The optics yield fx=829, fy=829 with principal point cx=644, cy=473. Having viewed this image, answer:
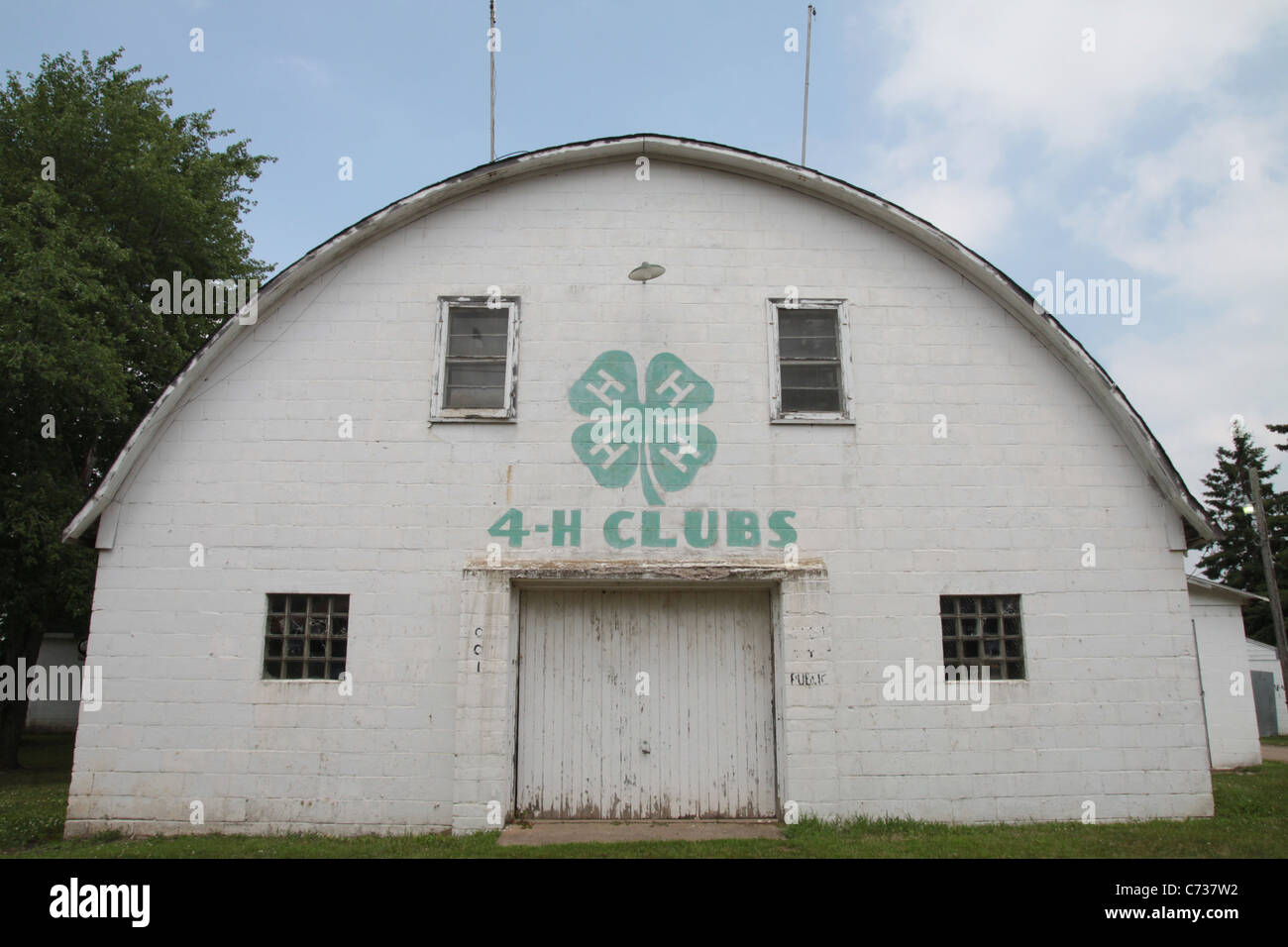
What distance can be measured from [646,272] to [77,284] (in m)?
10.5

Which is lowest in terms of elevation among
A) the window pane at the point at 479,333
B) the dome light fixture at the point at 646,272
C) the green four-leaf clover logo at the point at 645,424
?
the green four-leaf clover logo at the point at 645,424

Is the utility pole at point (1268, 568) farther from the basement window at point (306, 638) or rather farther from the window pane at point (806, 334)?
the basement window at point (306, 638)

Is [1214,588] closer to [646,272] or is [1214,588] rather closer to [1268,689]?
[646,272]

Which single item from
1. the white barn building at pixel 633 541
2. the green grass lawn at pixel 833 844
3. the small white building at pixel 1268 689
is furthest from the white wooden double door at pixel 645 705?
the small white building at pixel 1268 689

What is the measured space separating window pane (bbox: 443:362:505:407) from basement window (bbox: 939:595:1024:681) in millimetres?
5061

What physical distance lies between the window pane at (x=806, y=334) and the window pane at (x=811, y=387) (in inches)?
→ 5.8

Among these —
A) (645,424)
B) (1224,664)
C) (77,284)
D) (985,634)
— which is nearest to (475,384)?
(645,424)

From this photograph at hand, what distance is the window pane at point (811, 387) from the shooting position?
883 cm

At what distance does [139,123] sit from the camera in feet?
53.3

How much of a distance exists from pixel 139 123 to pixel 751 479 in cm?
1509

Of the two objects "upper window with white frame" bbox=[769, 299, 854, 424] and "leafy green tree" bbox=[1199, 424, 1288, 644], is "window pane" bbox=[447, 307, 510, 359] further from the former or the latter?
"leafy green tree" bbox=[1199, 424, 1288, 644]

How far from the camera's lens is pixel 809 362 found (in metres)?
8.95

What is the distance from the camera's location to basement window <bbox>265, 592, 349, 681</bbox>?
8.18 meters
